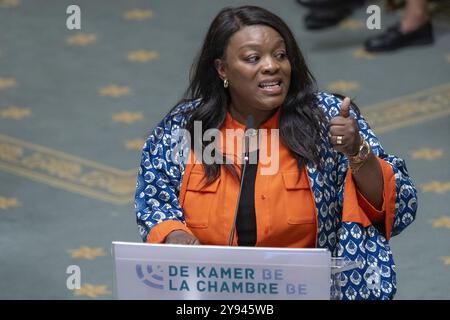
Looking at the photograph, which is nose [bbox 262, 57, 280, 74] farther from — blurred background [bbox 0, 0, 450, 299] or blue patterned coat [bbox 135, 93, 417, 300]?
blurred background [bbox 0, 0, 450, 299]

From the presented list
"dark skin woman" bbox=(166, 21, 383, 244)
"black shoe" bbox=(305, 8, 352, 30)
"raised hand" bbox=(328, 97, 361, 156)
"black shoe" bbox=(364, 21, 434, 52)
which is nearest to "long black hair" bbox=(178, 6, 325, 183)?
"dark skin woman" bbox=(166, 21, 383, 244)

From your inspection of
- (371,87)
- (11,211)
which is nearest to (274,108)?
(11,211)

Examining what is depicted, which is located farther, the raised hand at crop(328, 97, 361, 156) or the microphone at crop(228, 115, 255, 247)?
the microphone at crop(228, 115, 255, 247)

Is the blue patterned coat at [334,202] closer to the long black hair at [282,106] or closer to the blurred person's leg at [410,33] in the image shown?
the long black hair at [282,106]

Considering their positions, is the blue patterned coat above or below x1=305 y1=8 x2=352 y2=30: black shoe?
below

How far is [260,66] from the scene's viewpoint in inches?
154

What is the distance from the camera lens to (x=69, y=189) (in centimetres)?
721

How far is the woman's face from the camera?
12.8 feet

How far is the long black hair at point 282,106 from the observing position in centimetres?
397

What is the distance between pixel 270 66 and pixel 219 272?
787mm

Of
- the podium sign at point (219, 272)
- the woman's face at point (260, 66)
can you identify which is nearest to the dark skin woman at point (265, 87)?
the woman's face at point (260, 66)

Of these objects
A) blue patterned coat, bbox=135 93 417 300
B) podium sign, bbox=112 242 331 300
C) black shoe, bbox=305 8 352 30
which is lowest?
podium sign, bbox=112 242 331 300

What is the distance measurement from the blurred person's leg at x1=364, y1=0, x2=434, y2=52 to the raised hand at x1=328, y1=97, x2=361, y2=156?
498 cm
